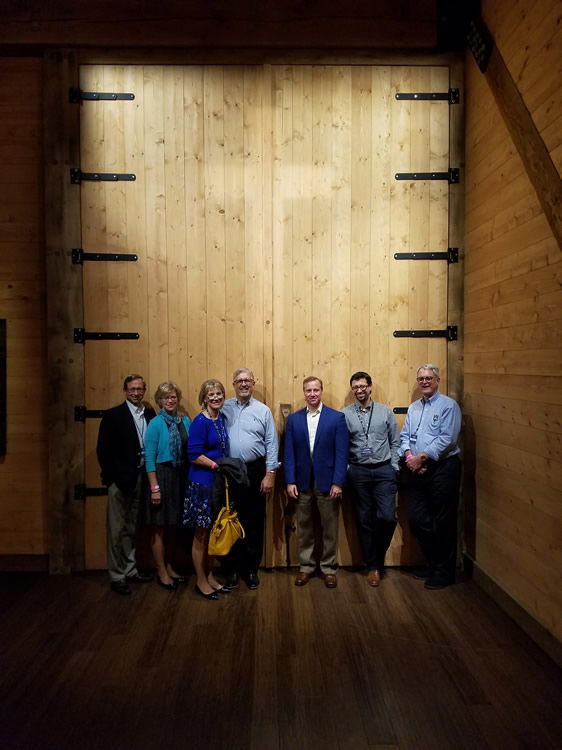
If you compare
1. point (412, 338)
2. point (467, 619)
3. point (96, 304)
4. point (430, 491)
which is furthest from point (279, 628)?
point (96, 304)

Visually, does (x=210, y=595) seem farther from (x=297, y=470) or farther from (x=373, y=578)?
(x=373, y=578)

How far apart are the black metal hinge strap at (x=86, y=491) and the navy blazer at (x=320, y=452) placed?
4.79ft

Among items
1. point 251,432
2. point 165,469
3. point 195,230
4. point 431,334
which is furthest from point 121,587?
point 431,334

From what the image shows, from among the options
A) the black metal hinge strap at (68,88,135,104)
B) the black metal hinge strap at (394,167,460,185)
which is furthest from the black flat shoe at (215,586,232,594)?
the black metal hinge strap at (68,88,135,104)

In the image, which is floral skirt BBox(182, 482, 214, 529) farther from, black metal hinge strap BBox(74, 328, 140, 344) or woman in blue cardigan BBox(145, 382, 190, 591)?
black metal hinge strap BBox(74, 328, 140, 344)

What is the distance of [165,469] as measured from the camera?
356cm

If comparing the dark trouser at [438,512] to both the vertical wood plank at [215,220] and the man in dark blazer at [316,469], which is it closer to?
the man in dark blazer at [316,469]

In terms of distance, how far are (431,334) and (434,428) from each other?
790 millimetres

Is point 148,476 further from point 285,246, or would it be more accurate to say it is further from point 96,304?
point 285,246

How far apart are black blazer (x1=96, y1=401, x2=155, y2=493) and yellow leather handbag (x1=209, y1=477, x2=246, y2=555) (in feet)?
2.30

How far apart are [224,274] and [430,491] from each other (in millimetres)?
2236

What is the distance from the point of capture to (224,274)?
3.96 metres

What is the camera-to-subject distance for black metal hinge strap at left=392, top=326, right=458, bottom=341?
4.00m

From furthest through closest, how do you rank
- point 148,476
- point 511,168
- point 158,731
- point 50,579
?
point 50,579, point 148,476, point 511,168, point 158,731
